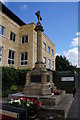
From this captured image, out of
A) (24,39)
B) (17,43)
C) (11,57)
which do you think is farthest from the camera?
(24,39)

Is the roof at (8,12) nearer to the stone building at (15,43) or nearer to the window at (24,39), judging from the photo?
the stone building at (15,43)

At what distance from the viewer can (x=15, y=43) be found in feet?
64.1

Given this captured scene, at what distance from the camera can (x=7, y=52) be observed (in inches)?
682

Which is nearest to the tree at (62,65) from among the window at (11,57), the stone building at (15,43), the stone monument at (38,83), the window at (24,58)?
the window at (24,58)

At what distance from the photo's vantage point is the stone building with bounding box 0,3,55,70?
16953mm

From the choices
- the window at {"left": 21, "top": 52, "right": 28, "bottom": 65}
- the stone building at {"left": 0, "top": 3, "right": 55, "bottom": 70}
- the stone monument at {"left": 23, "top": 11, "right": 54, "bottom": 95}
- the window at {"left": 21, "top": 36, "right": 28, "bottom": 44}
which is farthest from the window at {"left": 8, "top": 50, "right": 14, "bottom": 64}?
the stone monument at {"left": 23, "top": 11, "right": 54, "bottom": 95}

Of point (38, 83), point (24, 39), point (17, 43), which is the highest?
point (24, 39)

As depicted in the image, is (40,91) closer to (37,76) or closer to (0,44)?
(37,76)

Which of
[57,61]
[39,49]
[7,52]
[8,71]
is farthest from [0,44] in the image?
[57,61]

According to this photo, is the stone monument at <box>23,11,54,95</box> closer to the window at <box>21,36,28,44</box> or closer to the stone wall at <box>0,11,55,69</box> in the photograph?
the stone wall at <box>0,11,55,69</box>

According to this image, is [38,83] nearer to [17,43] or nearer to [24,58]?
[24,58]

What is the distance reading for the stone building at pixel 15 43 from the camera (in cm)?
1695

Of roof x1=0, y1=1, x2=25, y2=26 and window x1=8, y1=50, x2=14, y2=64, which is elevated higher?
roof x1=0, y1=1, x2=25, y2=26

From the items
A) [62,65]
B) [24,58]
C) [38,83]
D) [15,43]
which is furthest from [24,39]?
[62,65]
